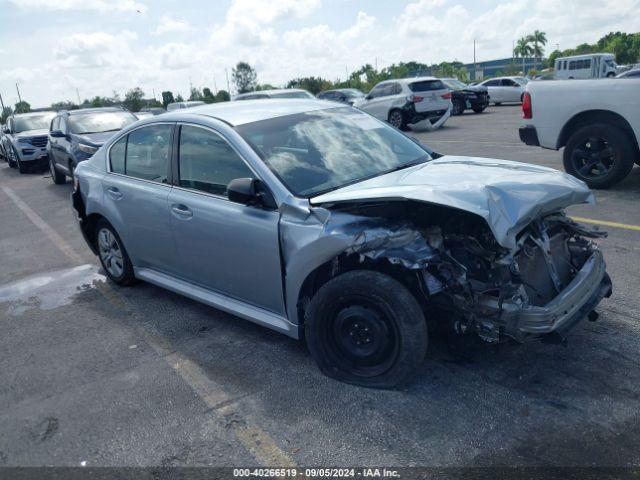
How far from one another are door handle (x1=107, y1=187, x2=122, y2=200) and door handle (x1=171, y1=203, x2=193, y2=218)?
3.04ft

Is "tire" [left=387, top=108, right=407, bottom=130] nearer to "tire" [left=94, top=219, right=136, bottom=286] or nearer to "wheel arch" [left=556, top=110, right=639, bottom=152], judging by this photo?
"wheel arch" [left=556, top=110, right=639, bottom=152]

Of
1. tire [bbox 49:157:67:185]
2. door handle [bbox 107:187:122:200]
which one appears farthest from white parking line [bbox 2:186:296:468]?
tire [bbox 49:157:67:185]

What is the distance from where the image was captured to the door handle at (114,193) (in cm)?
500

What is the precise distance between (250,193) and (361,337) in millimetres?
1121

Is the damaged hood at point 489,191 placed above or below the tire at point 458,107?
above

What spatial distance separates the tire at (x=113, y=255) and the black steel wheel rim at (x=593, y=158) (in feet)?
19.6

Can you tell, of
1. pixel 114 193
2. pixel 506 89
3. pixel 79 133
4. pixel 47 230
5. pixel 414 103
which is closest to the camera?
pixel 114 193

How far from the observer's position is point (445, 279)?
3.23 metres

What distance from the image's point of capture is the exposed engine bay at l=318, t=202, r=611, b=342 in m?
3.09

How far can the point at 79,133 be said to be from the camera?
11.9 metres

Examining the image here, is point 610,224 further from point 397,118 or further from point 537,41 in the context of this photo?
point 537,41

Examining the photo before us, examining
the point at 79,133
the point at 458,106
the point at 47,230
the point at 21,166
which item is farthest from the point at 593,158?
the point at 458,106

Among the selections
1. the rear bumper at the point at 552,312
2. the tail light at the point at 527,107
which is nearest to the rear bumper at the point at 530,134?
the tail light at the point at 527,107

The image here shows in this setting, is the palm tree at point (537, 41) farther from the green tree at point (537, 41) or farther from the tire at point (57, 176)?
the tire at point (57, 176)
